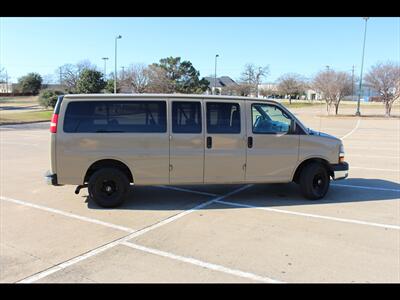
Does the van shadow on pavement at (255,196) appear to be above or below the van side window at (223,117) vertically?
below

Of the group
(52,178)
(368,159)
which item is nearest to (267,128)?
(52,178)

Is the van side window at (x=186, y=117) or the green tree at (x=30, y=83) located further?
the green tree at (x=30, y=83)

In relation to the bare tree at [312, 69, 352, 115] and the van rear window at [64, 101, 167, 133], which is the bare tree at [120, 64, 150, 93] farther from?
the van rear window at [64, 101, 167, 133]

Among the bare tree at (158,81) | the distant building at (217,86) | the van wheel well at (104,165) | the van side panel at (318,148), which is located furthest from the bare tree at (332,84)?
the van wheel well at (104,165)

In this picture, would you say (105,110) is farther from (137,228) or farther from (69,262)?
(69,262)

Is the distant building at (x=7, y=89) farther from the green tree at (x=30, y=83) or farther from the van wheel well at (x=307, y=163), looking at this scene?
the van wheel well at (x=307, y=163)

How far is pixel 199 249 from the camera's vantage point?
14.3ft

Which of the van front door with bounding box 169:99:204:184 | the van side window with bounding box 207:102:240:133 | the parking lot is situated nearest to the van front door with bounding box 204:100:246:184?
the van side window with bounding box 207:102:240:133

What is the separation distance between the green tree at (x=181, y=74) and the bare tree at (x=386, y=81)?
94.3 feet

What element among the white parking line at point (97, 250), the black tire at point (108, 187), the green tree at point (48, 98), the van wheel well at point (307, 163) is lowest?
the white parking line at point (97, 250)

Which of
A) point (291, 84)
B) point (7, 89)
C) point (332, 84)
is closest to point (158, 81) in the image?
point (332, 84)

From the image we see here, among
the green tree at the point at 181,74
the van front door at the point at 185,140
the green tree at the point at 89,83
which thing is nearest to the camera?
the van front door at the point at 185,140

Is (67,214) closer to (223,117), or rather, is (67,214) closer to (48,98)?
(223,117)

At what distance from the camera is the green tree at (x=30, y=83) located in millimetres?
84500
